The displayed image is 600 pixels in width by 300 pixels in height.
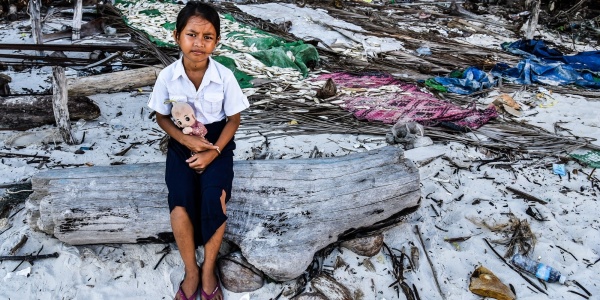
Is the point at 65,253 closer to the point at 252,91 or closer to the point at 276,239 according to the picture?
the point at 276,239

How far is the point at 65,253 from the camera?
2609 millimetres

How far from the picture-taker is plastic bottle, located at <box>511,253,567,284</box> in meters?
2.65

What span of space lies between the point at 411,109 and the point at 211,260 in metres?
3.27

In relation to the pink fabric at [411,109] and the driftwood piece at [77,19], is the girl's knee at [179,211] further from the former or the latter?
the driftwood piece at [77,19]

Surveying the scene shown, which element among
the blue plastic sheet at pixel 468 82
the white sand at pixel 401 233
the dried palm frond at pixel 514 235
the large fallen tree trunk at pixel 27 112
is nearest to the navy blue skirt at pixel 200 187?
the white sand at pixel 401 233

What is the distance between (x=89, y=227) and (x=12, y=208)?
0.84m

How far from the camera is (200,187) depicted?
2303 mm

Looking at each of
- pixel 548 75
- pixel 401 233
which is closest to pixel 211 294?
pixel 401 233

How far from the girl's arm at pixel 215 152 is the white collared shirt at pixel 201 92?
0.17 feet

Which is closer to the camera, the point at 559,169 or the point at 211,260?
the point at 211,260

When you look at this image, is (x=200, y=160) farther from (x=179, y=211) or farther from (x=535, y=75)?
(x=535, y=75)

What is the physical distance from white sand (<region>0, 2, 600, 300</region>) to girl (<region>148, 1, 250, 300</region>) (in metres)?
0.32

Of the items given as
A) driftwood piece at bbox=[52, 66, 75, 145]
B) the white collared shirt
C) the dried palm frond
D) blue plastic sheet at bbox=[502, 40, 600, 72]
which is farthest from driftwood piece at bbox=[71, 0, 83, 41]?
blue plastic sheet at bbox=[502, 40, 600, 72]

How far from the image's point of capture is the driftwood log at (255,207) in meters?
2.52
